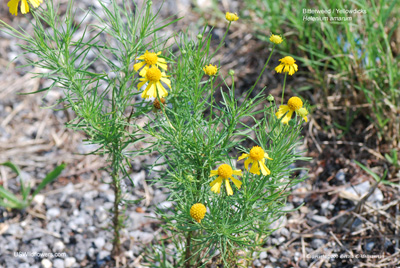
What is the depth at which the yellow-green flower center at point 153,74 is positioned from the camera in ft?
4.68

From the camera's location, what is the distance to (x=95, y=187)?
104 inches

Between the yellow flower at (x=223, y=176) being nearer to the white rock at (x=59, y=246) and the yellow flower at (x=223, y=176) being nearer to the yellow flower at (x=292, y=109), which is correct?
the yellow flower at (x=292, y=109)

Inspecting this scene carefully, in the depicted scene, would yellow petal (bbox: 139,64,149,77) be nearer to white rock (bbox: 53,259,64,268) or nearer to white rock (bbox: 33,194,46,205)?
white rock (bbox: 53,259,64,268)

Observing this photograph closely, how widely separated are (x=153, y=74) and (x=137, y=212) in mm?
1290

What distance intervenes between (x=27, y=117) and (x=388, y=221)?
255 cm

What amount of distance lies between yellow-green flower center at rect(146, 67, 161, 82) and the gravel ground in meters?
0.51

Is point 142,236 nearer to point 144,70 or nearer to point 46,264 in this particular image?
point 46,264

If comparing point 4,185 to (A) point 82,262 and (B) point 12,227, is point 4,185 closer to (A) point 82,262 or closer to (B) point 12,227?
(B) point 12,227

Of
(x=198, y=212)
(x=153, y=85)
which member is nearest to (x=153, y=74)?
(x=153, y=85)

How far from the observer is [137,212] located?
249 cm

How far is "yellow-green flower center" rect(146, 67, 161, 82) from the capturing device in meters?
1.43

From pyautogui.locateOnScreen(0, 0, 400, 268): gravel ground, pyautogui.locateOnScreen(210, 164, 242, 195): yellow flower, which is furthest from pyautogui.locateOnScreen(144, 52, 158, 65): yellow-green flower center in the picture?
pyautogui.locateOnScreen(0, 0, 400, 268): gravel ground

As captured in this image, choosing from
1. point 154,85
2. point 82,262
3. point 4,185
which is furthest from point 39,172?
point 154,85

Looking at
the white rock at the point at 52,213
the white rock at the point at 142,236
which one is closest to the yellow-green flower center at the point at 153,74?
the white rock at the point at 142,236
